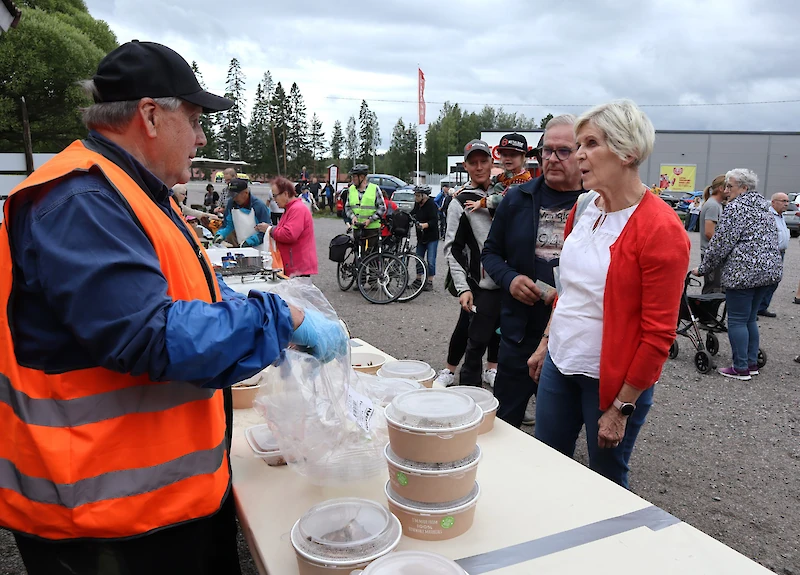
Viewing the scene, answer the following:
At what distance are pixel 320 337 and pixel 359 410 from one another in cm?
32

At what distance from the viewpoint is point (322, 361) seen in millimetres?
1510

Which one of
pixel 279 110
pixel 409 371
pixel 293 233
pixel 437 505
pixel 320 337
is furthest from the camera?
pixel 279 110

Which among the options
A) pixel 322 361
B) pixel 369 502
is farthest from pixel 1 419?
pixel 369 502

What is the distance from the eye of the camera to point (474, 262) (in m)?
3.84

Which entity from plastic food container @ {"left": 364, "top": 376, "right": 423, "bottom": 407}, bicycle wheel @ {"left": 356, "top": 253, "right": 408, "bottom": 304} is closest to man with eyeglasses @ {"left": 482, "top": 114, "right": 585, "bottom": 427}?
plastic food container @ {"left": 364, "top": 376, "right": 423, "bottom": 407}

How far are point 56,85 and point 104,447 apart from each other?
18.8m

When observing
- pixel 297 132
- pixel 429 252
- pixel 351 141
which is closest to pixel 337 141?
pixel 351 141

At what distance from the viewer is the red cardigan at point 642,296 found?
5.64 feet

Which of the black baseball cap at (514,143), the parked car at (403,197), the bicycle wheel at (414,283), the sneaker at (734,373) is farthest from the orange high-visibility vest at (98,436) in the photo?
the parked car at (403,197)

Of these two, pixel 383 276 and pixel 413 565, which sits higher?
pixel 413 565

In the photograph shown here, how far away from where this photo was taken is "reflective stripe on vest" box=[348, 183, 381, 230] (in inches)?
340

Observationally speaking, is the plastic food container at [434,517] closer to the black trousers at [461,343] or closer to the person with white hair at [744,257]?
the black trousers at [461,343]

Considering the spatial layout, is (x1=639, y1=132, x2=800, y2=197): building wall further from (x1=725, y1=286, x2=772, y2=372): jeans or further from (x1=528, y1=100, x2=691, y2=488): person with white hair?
(x1=528, y1=100, x2=691, y2=488): person with white hair

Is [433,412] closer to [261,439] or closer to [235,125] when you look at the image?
[261,439]
